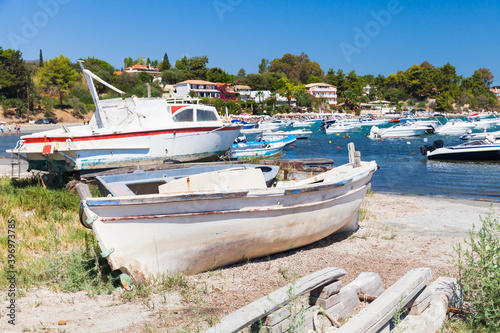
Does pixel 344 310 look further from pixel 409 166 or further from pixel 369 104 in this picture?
pixel 369 104

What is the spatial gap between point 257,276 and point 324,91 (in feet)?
459

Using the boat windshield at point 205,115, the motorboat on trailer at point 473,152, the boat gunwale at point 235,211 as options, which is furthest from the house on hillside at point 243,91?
the boat gunwale at point 235,211

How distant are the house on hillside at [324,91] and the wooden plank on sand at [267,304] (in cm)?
13876

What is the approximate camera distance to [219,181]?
7.98 metres

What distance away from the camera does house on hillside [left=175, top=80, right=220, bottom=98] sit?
106812 mm

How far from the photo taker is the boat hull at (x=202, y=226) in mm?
5645

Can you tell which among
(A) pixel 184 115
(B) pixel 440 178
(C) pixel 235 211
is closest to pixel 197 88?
(B) pixel 440 178

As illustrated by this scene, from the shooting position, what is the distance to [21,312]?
16.9ft

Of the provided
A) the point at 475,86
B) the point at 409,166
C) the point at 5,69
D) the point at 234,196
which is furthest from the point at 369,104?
the point at 234,196

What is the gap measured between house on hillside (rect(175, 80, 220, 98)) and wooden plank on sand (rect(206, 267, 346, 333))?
102256mm

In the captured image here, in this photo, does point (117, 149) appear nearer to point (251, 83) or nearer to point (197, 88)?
point (197, 88)

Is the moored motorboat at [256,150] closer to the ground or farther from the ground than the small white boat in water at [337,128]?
closer to the ground

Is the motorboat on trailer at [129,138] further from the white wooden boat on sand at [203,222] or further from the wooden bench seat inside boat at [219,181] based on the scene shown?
the white wooden boat on sand at [203,222]

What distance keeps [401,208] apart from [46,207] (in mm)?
9732
